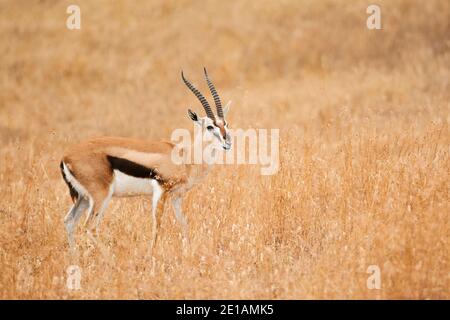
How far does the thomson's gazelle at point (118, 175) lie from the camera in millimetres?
7449

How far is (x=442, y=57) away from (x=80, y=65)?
12040 millimetres

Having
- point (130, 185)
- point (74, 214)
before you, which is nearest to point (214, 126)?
point (130, 185)

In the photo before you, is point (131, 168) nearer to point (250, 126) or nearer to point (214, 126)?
point (214, 126)

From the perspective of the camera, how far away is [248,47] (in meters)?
23.0

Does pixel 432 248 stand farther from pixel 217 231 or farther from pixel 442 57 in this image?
pixel 442 57

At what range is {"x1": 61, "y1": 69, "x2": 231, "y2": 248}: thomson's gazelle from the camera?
745 centimetres

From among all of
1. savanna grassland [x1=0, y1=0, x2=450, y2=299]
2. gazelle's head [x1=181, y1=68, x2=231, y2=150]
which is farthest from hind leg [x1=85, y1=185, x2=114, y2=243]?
gazelle's head [x1=181, y1=68, x2=231, y2=150]

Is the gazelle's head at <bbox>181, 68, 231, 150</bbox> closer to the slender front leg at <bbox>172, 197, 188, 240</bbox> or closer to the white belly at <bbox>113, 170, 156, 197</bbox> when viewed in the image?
the slender front leg at <bbox>172, 197, 188, 240</bbox>

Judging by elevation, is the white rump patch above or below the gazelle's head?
below

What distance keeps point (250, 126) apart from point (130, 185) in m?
4.27

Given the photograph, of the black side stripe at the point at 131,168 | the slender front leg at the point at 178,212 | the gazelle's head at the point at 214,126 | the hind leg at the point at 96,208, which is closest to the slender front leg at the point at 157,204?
the black side stripe at the point at 131,168

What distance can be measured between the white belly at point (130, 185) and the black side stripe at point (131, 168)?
Answer: 4 cm

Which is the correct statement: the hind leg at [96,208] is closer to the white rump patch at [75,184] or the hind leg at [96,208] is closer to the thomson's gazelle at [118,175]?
the thomson's gazelle at [118,175]

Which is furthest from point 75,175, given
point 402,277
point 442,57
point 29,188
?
point 442,57
